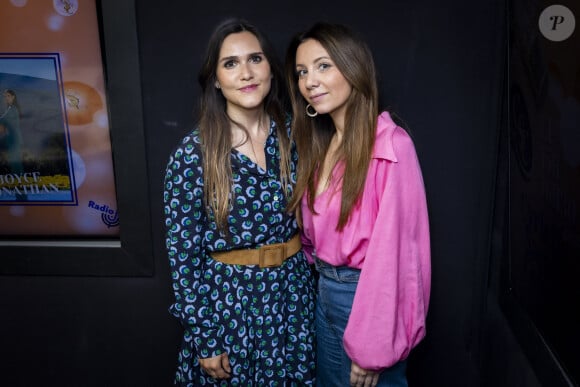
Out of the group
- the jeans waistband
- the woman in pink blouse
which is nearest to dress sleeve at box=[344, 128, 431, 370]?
the woman in pink blouse

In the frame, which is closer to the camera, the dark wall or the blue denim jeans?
the blue denim jeans

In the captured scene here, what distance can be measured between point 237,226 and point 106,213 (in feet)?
2.86

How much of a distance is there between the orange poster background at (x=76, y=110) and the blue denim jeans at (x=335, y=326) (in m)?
1.06

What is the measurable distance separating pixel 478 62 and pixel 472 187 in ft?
1.58

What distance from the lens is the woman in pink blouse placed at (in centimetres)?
153

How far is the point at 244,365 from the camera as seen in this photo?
177cm

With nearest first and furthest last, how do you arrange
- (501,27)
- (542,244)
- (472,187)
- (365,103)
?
(542,244)
(365,103)
(501,27)
(472,187)

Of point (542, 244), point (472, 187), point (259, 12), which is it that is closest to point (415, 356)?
point (472, 187)

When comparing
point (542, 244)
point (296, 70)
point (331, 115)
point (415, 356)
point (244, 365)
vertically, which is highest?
point (296, 70)

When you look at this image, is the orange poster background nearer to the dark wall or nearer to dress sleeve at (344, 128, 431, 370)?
the dark wall

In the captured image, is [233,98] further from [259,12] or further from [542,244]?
[542,244]

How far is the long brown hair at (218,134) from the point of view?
167 cm

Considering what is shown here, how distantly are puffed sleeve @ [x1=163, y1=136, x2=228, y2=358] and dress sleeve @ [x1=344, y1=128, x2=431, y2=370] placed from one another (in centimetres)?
49

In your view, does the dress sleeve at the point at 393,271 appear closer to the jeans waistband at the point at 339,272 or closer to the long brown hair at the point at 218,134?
the jeans waistband at the point at 339,272
